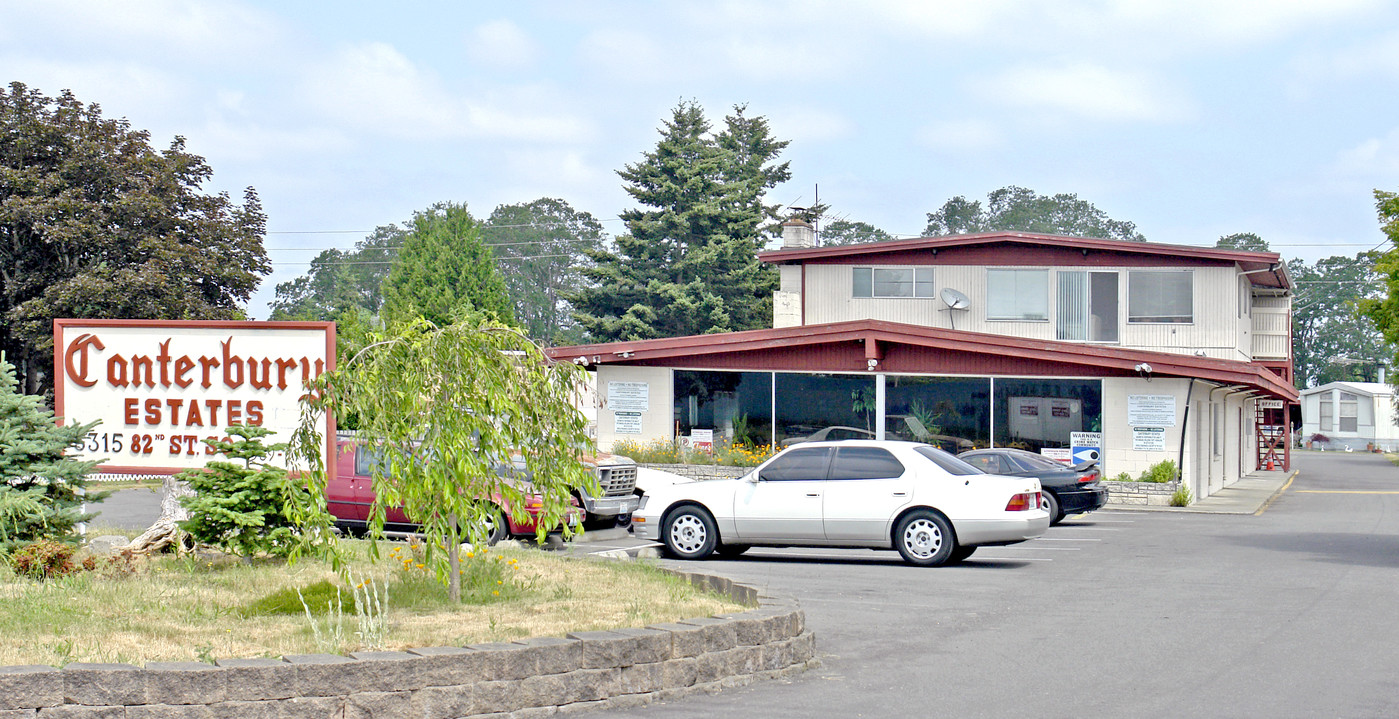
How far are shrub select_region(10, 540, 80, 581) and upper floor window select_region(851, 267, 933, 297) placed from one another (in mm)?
26115

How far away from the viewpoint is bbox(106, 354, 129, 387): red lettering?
12.4 meters

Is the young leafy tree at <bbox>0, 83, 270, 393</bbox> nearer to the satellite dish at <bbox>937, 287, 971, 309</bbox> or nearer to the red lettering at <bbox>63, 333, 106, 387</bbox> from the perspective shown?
the satellite dish at <bbox>937, 287, 971, 309</bbox>

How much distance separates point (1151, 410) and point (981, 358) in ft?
11.7

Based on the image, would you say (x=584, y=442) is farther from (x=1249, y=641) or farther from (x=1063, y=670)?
(x=1249, y=641)

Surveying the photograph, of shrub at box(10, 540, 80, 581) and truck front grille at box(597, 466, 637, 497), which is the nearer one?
shrub at box(10, 540, 80, 581)

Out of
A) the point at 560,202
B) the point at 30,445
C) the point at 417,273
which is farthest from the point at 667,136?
the point at 30,445

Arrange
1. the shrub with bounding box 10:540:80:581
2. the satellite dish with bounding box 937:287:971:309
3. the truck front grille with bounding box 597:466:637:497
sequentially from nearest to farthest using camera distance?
the shrub with bounding box 10:540:80:581 → the truck front grille with bounding box 597:466:637:497 → the satellite dish with bounding box 937:287:971:309

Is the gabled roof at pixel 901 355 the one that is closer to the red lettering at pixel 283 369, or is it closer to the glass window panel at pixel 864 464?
the glass window panel at pixel 864 464

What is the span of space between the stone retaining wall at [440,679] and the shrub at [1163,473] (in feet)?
64.4

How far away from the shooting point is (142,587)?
32.5 ft

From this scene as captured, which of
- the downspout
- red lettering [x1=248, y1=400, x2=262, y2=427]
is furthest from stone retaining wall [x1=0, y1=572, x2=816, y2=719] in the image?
the downspout

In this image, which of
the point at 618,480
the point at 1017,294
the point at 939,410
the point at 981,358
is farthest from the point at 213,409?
the point at 1017,294

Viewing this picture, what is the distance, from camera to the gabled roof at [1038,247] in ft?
104

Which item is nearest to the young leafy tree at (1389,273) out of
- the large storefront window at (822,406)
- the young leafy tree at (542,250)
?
the large storefront window at (822,406)
